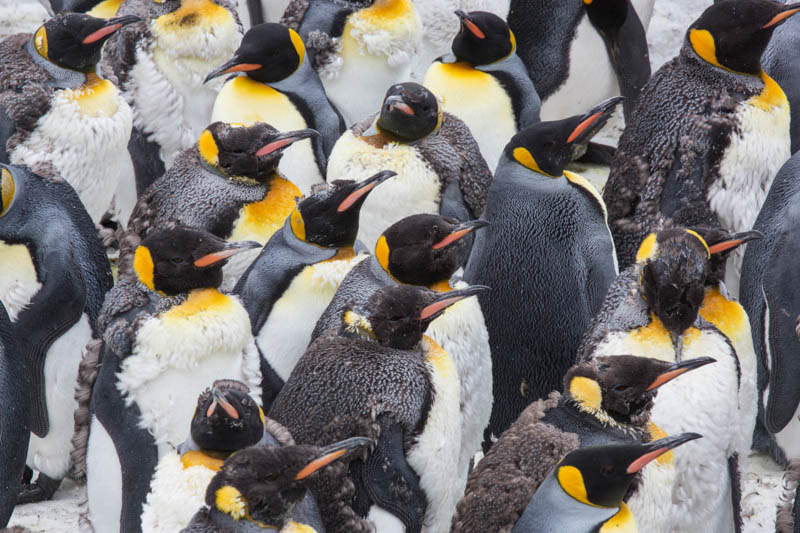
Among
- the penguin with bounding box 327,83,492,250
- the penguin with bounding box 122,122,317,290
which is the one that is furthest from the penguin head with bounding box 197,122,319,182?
the penguin with bounding box 327,83,492,250

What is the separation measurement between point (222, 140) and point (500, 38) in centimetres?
148

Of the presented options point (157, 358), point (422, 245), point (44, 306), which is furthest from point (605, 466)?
point (44, 306)

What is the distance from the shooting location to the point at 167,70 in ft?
17.3

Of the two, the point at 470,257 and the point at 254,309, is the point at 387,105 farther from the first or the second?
the point at 254,309

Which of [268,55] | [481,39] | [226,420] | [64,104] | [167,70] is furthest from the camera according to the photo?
[167,70]

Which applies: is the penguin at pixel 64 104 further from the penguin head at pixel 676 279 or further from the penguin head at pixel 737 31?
the penguin head at pixel 676 279

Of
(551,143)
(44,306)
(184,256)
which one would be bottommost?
(44,306)

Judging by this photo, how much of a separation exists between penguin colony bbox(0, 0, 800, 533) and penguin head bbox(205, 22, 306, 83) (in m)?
0.02

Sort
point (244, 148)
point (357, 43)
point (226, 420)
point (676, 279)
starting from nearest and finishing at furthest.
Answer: point (226, 420) → point (676, 279) → point (244, 148) → point (357, 43)

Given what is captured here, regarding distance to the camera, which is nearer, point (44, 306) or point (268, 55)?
point (44, 306)

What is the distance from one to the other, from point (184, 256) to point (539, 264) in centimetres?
119

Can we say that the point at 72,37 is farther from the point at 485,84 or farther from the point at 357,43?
the point at 485,84

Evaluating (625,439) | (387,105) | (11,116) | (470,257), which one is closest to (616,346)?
(625,439)

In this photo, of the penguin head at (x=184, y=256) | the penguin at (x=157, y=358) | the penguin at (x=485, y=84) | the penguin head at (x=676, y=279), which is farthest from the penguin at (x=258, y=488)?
the penguin at (x=485, y=84)
